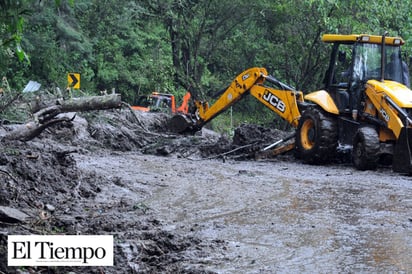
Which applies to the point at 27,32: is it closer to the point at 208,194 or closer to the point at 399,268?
the point at 208,194

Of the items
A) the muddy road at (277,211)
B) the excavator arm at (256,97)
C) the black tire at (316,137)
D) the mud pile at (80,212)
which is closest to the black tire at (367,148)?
the muddy road at (277,211)

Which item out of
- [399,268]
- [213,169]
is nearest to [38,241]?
[399,268]

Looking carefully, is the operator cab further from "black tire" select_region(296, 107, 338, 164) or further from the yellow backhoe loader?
"black tire" select_region(296, 107, 338, 164)

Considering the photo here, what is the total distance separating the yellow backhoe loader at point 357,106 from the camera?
1362 cm

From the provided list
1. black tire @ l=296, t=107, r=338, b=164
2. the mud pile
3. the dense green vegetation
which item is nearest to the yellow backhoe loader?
black tire @ l=296, t=107, r=338, b=164

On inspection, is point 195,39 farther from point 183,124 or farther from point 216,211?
point 216,211

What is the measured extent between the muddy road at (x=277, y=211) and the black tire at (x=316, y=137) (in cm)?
42

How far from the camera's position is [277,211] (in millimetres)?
9289

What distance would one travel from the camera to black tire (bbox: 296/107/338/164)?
A: 1506 centimetres

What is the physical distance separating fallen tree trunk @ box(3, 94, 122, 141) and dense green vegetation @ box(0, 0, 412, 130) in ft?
31.7

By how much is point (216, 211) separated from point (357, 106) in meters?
6.64

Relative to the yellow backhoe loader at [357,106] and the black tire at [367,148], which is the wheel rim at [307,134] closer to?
the yellow backhoe loader at [357,106]

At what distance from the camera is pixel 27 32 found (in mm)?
31078

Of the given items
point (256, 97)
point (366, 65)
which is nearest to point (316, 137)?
point (366, 65)
